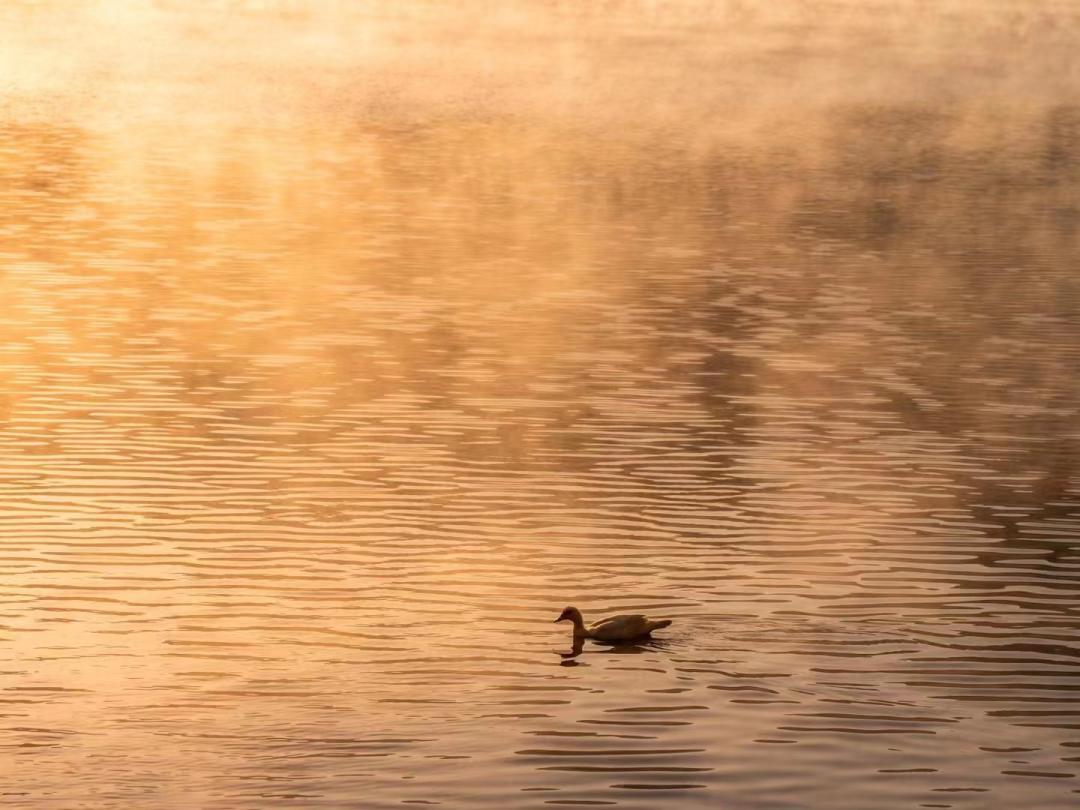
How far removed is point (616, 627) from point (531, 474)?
7.99 m

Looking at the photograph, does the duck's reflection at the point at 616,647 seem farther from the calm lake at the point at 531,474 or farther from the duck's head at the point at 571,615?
the duck's head at the point at 571,615

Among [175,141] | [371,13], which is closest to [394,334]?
[175,141]

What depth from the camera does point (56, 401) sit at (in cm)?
3331

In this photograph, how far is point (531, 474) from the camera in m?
29.2

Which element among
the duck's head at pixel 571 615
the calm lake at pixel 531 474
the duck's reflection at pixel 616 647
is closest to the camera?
the calm lake at pixel 531 474

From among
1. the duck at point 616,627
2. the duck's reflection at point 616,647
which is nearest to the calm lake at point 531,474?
the duck's reflection at point 616,647

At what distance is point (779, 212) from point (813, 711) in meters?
38.8

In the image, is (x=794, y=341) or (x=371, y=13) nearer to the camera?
(x=794, y=341)

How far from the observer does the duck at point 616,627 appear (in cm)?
2138

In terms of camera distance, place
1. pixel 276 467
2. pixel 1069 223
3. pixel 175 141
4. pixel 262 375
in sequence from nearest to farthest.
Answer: pixel 276 467, pixel 262 375, pixel 1069 223, pixel 175 141

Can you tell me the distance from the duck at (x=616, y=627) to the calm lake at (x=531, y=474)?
192 mm

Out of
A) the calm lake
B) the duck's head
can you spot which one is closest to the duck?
the duck's head

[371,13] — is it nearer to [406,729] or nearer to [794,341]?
[794,341]

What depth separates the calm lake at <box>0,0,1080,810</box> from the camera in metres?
19.3
